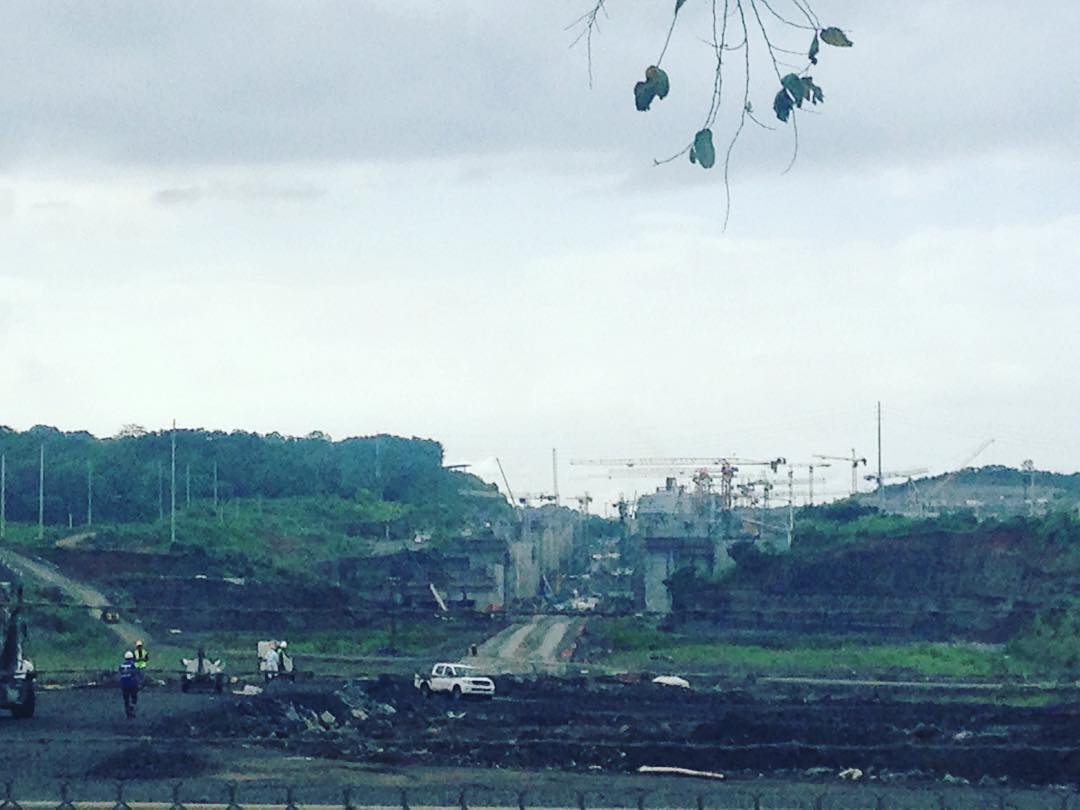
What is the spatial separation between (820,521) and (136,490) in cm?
4973

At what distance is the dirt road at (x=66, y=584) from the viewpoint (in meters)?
75.0

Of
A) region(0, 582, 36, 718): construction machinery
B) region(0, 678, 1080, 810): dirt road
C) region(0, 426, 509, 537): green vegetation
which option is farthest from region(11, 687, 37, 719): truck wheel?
region(0, 426, 509, 537): green vegetation

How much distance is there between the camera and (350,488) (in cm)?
16450

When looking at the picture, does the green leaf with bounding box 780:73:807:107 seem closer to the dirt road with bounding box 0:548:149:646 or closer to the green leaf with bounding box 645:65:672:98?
the green leaf with bounding box 645:65:672:98

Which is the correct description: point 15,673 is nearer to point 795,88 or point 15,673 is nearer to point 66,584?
point 795,88

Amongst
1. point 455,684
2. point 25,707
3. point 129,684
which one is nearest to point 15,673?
point 25,707

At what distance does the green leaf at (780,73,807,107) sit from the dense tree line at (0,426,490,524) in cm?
12405

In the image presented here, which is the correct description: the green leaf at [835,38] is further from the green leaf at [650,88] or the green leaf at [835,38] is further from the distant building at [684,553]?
the distant building at [684,553]

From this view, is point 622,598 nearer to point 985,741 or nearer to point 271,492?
point 271,492

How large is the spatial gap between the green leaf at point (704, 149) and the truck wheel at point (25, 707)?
34630 millimetres

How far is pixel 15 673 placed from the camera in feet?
134

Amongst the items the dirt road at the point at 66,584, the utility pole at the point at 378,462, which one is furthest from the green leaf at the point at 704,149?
the utility pole at the point at 378,462

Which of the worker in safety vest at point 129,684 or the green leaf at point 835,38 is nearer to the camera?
the green leaf at point 835,38

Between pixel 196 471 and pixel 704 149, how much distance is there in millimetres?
146876
